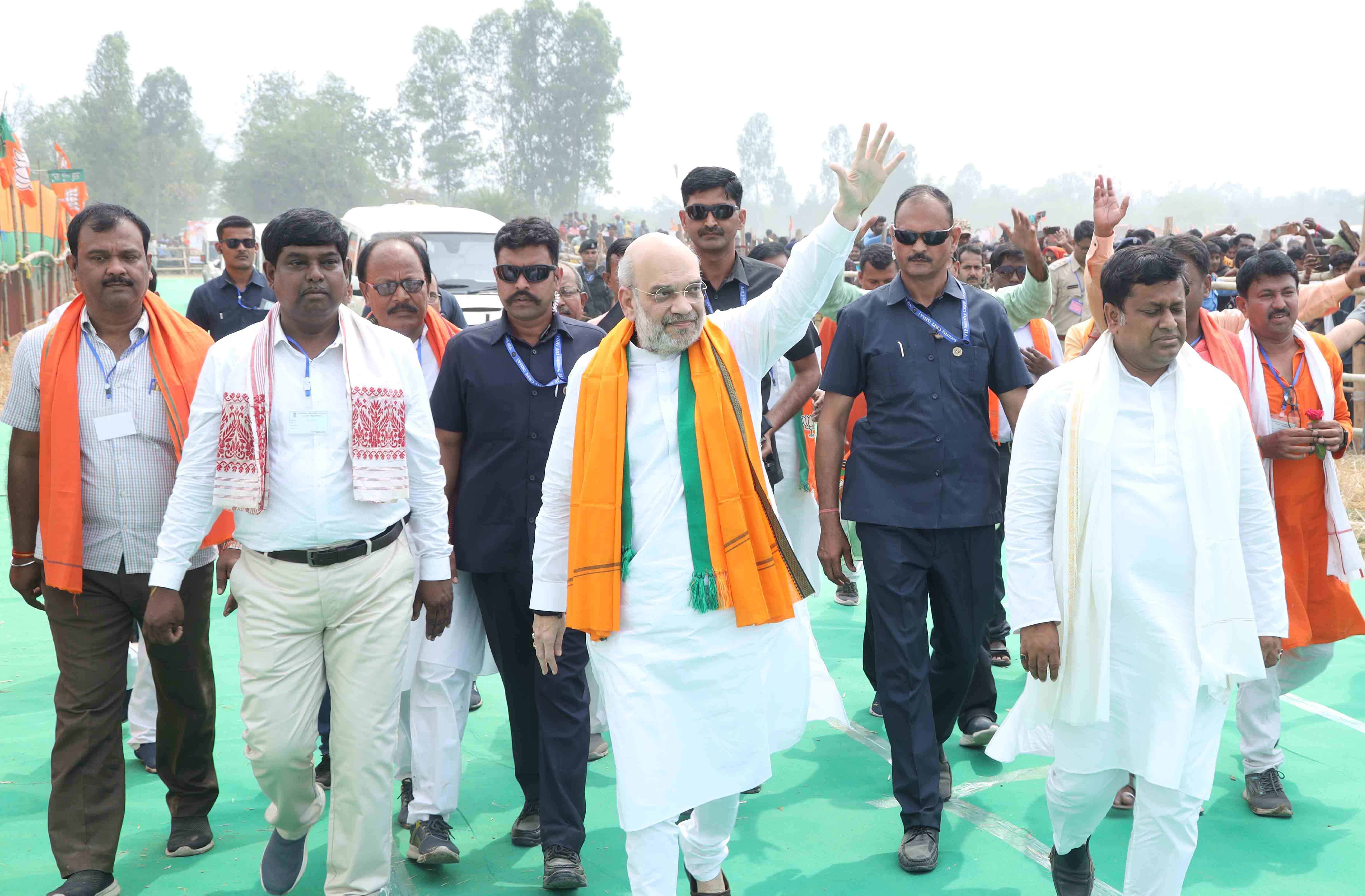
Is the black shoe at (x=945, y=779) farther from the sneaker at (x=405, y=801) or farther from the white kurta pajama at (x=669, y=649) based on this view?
the sneaker at (x=405, y=801)

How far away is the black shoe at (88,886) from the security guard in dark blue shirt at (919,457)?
2706 mm

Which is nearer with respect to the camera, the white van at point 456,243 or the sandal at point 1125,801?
the sandal at point 1125,801

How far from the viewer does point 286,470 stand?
3555mm

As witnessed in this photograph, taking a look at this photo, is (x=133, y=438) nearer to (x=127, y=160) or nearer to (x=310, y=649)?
(x=310, y=649)

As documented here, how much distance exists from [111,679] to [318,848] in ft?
3.31

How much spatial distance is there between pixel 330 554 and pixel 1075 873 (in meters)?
2.51

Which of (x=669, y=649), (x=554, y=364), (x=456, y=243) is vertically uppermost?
(x=456, y=243)

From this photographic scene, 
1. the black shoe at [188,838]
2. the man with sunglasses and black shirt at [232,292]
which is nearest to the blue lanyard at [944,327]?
the black shoe at [188,838]

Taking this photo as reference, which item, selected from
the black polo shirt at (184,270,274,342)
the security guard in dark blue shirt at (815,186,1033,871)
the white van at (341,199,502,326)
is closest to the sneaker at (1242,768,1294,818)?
the security guard in dark blue shirt at (815,186,1033,871)

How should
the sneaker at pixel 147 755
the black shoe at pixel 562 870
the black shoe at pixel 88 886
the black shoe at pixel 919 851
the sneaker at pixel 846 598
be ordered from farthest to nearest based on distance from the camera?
the sneaker at pixel 846 598 < the sneaker at pixel 147 755 < the black shoe at pixel 919 851 < the black shoe at pixel 562 870 < the black shoe at pixel 88 886

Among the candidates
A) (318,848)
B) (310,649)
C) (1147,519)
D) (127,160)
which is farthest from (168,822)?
(127,160)

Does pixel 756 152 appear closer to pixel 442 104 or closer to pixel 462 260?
pixel 442 104

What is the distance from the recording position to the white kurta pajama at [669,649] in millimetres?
3281

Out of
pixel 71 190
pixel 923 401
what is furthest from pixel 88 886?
pixel 71 190
